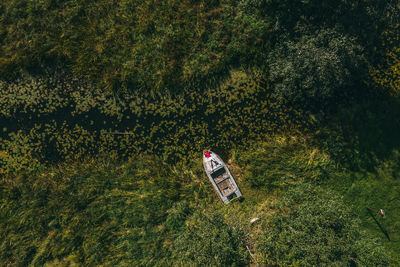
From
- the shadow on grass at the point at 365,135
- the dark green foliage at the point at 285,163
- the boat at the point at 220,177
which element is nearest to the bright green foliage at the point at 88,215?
the boat at the point at 220,177

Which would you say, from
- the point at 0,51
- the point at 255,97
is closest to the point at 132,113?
the point at 255,97

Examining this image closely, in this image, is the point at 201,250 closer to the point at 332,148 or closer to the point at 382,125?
the point at 332,148

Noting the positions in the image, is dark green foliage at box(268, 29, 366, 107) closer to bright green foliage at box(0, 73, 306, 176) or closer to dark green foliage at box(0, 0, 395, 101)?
dark green foliage at box(0, 0, 395, 101)

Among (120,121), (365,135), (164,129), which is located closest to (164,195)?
(164,129)

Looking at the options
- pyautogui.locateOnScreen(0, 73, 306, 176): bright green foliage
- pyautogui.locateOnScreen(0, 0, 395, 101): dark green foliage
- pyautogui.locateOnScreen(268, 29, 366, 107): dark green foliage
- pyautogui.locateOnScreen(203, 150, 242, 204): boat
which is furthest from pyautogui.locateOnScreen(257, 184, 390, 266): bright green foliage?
pyautogui.locateOnScreen(0, 0, 395, 101): dark green foliage

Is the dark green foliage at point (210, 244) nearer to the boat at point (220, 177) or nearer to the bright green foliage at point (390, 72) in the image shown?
the boat at point (220, 177)
